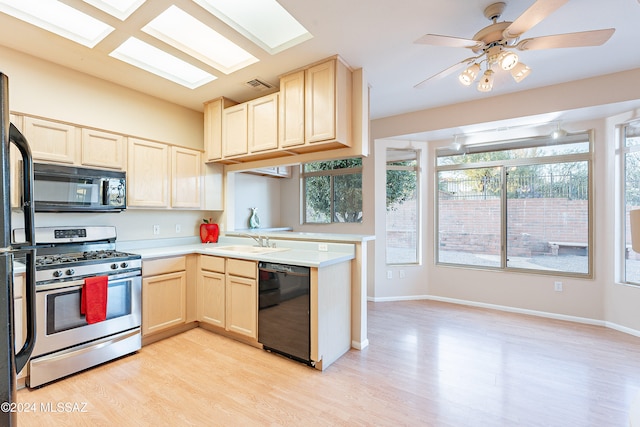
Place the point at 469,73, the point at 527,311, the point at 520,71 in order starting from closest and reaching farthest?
the point at 520,71
the point at 469,73
the point at 527,311

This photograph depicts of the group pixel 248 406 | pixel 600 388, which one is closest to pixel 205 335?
pixel 248 406

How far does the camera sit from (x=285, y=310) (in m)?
2.59

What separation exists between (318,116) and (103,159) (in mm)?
2269

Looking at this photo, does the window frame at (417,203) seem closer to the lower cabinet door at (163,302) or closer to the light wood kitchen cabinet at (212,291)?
the light wood kitchen cabinet at (212,291)

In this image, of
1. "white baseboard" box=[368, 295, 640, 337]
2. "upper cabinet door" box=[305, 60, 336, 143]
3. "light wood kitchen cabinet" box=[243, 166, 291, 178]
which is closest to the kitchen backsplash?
"light wood kitchen cabinet" box=[243, 166, 291, 178]

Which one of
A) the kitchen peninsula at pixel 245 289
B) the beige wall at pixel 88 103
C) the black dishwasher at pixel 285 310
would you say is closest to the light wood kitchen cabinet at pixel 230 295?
the kitchen peninsula at pixel 245 289

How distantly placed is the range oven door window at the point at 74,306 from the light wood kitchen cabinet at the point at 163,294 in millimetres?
194

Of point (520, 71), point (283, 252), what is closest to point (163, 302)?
point (283, 252)

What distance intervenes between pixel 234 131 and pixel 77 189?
1678 millimetres

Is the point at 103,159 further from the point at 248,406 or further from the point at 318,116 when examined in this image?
the point at 248,406

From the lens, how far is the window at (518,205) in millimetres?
3662

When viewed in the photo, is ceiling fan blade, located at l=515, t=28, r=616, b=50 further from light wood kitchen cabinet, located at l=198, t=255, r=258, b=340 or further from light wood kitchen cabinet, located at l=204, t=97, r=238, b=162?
light wood kitchen cabinet, located at l=204, t=97, r=238, b=162

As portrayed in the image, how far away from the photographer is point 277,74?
3.03 m

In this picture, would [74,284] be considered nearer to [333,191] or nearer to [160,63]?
[160,63]
